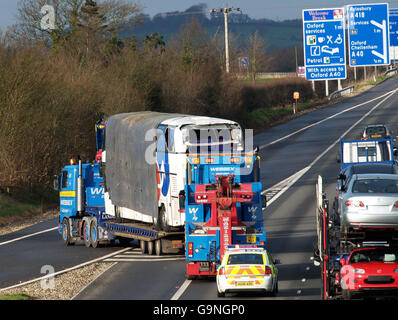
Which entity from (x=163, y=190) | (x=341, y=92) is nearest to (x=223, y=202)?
(x=163, y=190)

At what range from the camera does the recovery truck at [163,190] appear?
2333 cm

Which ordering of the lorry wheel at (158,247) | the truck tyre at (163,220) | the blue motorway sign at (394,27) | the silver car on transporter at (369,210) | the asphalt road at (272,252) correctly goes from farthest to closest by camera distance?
1. the blue motorway sign at (394,27)
2. the lorry wheel at (158,247)
3. the truck tyre at (163,220)
4. the asphalt road at (272,252)
5. the silver car on transporter at (369,210)

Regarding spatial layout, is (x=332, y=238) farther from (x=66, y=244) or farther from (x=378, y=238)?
(x=66, y=244)

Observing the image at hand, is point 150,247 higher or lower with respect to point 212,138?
lower

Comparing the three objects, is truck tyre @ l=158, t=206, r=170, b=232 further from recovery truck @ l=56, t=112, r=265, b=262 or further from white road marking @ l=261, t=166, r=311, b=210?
Result: white road marking @ l=261, t=166, r=311, b=210

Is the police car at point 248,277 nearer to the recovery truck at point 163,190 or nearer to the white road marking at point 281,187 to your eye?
the recovery truck at point 163,190

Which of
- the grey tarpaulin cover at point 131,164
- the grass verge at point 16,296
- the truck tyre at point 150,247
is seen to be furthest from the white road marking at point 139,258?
the grass verge at point 16,296

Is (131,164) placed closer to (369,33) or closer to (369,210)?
(369,210)

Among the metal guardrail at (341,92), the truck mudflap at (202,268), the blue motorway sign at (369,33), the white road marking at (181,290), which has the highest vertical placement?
the blue motorway sign at (369,33)

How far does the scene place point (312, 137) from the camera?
65062mm

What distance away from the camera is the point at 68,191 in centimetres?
3250

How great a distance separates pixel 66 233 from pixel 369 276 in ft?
57.7

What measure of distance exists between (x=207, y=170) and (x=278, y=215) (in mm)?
11363

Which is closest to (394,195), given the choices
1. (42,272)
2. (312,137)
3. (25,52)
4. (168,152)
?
(168,152)
